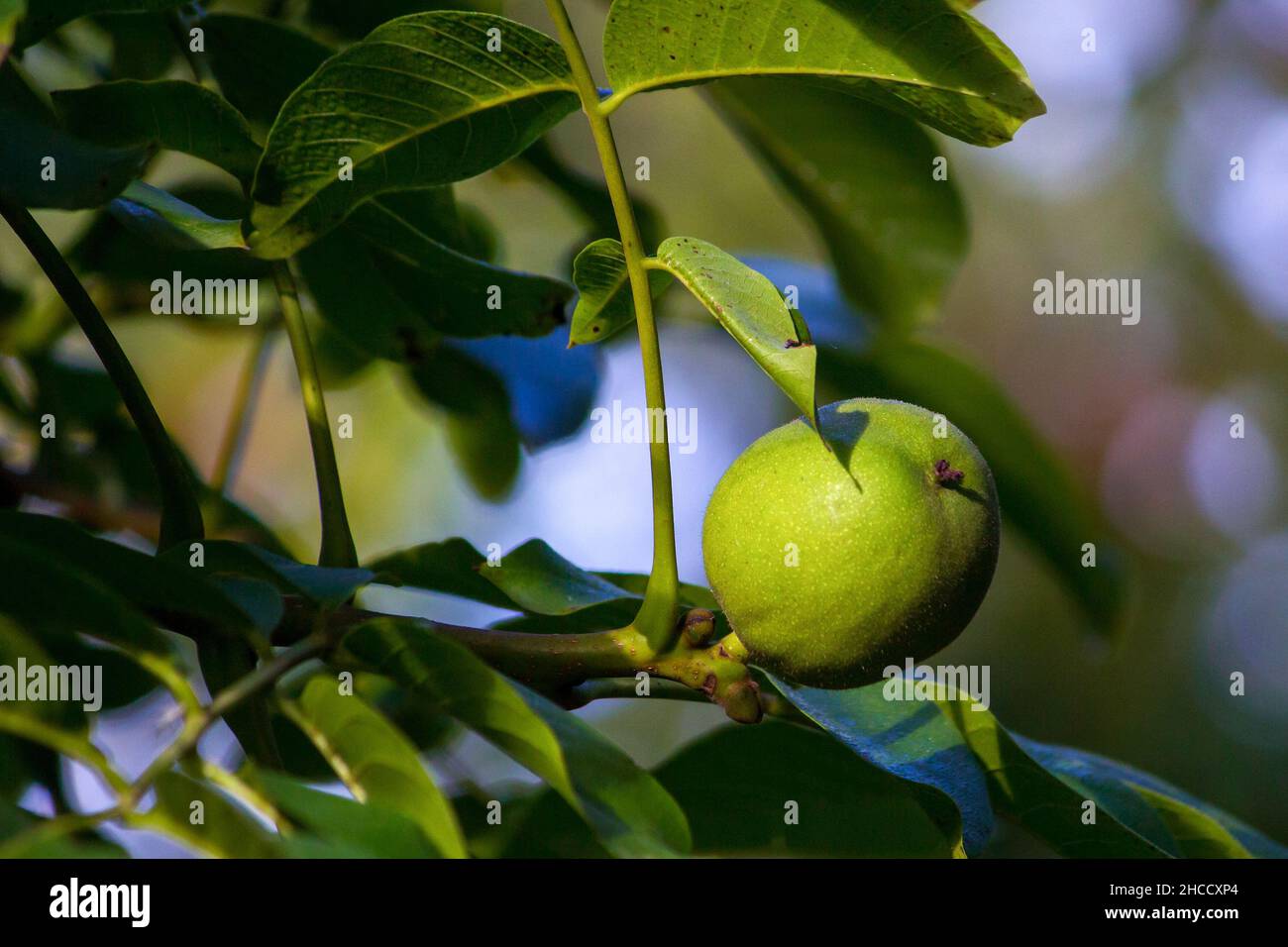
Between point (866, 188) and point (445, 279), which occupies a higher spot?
point (866, 188)

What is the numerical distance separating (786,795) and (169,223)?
0.70 m

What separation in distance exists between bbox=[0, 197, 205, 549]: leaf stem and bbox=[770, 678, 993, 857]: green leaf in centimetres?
44

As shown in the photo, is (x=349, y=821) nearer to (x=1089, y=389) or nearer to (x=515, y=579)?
(x=515, y=579)

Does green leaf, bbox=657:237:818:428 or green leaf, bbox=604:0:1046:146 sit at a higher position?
green leaf, bbox=604:0:1046:146

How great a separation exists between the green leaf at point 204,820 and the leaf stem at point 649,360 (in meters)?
0.31

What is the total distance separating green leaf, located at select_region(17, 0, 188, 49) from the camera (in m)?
0.84

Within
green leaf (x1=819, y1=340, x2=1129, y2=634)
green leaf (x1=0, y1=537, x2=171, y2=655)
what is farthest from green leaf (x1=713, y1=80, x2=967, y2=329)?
green leaf (x1=0, y1=537, x2=171, y2=655)

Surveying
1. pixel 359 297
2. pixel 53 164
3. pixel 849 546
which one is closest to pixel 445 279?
pixel 359 297

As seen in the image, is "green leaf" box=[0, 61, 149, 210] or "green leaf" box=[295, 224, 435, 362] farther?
"green leaf" box=[295, 224, 435, 362]

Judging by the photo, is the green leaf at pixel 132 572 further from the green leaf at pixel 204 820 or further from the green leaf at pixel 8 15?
the green leaf at pixel 8 15

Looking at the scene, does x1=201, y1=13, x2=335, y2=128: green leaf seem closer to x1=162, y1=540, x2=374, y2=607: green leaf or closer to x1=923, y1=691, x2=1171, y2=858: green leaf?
x1=162, y1=540, x2=374, y2=607: green leaf

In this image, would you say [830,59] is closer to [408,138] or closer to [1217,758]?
[408,138]

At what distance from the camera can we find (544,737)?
0.63m

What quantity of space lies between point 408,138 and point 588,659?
387 millimetres
